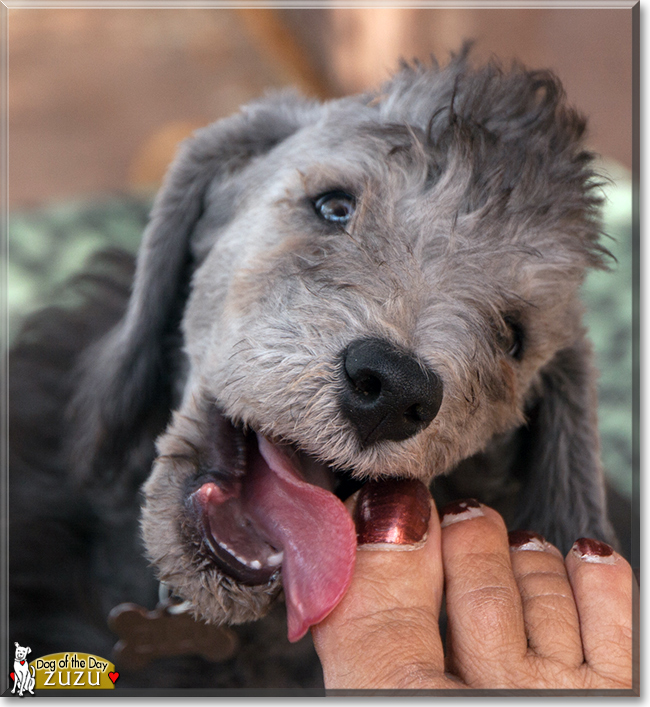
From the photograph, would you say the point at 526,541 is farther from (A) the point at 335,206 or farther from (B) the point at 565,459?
(A) the point at 335,206

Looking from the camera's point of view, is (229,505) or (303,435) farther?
(229,505)

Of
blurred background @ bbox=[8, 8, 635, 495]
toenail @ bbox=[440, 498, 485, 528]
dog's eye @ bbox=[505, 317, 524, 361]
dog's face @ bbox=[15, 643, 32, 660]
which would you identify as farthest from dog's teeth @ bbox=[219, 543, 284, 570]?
blurred background @ bbox=[8, 8, 635, 495]

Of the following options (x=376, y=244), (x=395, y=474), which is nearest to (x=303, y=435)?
(x=395, y=474)

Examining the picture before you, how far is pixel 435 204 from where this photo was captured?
142cm

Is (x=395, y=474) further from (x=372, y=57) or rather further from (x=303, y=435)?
(x=372, y=57)

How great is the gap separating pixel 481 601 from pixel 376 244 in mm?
770

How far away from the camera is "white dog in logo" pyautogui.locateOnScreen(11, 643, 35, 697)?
4.50ft

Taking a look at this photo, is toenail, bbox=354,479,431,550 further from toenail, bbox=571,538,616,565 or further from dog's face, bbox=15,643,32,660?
dog's face, bbox=15,643,32,660

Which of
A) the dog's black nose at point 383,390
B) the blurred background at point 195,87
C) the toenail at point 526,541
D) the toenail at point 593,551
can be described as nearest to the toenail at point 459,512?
the toenail at point 526,541

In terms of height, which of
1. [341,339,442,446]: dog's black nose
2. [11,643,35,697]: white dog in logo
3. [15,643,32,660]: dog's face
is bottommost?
[15,643,32,660]: dog's face

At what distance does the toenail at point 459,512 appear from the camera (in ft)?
5.11

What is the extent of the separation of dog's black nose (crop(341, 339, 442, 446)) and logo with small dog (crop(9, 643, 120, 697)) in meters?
0.75

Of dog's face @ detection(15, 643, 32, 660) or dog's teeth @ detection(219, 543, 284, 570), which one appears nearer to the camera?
dog's teeth @ detection(219, 543, 284, 570)

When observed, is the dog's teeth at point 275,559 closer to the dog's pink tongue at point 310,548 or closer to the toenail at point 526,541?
the dog's pink tongue at point 310,548
